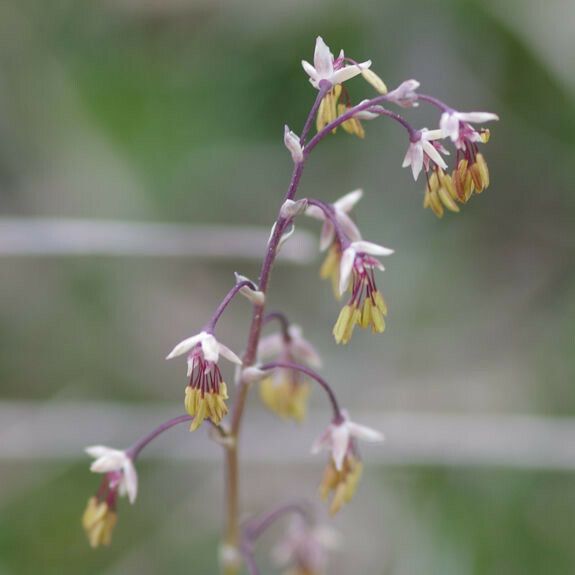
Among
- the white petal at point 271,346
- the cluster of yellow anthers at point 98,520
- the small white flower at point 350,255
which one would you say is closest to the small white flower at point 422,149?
the small white flower at point 350,255

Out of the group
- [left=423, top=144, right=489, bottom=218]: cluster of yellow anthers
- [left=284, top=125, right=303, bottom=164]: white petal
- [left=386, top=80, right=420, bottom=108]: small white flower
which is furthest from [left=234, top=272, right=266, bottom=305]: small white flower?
[left=386, top=80, right=420, bottom=108]: small white flower

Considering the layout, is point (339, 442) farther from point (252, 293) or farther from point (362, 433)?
point (252, 293)

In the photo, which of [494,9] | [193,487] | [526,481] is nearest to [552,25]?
[494,9]

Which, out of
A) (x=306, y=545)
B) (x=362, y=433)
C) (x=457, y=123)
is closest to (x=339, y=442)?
(x=362, y=433)

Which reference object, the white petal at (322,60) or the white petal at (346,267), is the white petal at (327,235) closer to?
the white petal at (346,267)

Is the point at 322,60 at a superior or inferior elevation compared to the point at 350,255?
superior

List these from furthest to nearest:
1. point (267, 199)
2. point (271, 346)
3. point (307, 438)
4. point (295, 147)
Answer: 1. point (267, 199)
2. point (307, 438)
3. point (271, 346)
4. point (295, 147)
